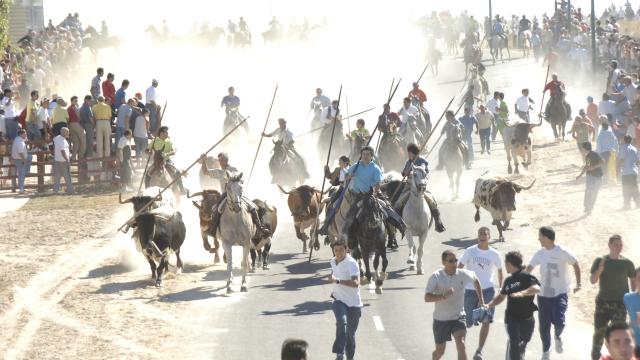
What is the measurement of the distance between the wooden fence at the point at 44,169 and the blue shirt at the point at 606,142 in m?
14.9

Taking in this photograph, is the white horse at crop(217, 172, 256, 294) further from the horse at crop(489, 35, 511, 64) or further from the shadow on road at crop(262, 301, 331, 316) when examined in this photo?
the horse at crop(489, 35, 511, 64)

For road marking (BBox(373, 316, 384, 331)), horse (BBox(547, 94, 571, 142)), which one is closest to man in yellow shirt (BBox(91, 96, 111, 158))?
horse (BBox(547, 94, 571, 142))

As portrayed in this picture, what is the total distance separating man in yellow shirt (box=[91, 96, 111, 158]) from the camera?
42.3 meters

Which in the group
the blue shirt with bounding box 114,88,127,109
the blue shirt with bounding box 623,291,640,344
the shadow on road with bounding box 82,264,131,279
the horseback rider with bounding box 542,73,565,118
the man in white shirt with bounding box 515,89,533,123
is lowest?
the shadow on road with bounding box 82,264,131,279

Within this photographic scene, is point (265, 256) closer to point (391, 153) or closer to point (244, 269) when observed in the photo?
point (244, 269)

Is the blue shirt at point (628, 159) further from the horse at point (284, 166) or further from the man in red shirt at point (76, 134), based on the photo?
the man in red shirt at point (76, 134)

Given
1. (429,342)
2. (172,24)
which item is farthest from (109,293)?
(172,24)

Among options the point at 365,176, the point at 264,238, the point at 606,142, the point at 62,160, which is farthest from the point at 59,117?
the point at 365,176

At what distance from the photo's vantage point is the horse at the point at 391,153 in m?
37.0

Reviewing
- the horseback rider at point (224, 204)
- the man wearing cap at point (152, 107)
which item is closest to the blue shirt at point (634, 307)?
the horseback rider at point (224, 204)

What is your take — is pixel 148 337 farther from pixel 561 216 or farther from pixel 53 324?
pixel 561 216

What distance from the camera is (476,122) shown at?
145 ft

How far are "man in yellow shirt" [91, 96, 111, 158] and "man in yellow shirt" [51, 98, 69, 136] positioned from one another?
966mm

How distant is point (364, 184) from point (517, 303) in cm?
730
